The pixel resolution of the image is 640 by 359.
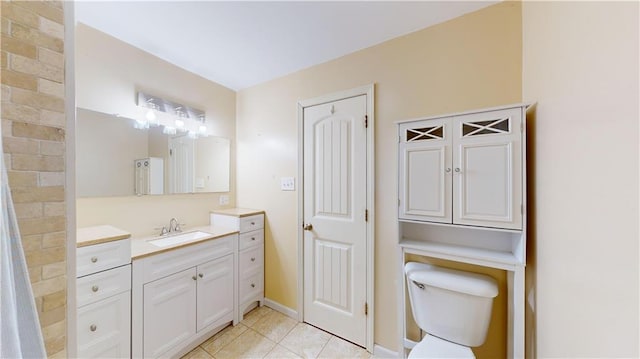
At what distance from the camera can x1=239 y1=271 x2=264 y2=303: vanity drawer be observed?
2.10m

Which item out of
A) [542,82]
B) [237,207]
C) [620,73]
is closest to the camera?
[620,73]

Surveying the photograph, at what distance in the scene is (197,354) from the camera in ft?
5.51

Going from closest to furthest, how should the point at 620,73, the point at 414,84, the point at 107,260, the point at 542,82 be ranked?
1. the point at 620,73
2. the point at 542,82
3. the point at 107,260
4. the point at 414,84

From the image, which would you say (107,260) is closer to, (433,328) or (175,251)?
(175,251)

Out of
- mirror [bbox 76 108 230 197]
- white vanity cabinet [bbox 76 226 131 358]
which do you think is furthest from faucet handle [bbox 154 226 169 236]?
white vanity cabinet [bbox 76 226 131 358]

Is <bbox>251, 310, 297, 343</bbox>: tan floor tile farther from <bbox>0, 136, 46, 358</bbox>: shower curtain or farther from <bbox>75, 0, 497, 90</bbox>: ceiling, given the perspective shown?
<bbox>75, 0, 497, 90</bbox>: ceiling

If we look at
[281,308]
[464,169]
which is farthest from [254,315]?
[464,169]

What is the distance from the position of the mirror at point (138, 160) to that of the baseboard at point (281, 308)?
130cm

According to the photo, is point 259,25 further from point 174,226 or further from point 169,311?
point 169,311

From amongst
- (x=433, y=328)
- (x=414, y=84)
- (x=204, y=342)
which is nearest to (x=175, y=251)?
(x=204, y=342)

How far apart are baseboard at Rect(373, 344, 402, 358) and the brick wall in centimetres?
175

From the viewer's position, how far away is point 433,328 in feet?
4.28

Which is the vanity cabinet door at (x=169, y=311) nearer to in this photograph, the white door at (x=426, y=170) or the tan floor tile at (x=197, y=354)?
the tan floor tile at (x=197, y=354)

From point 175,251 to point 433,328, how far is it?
179 cm
